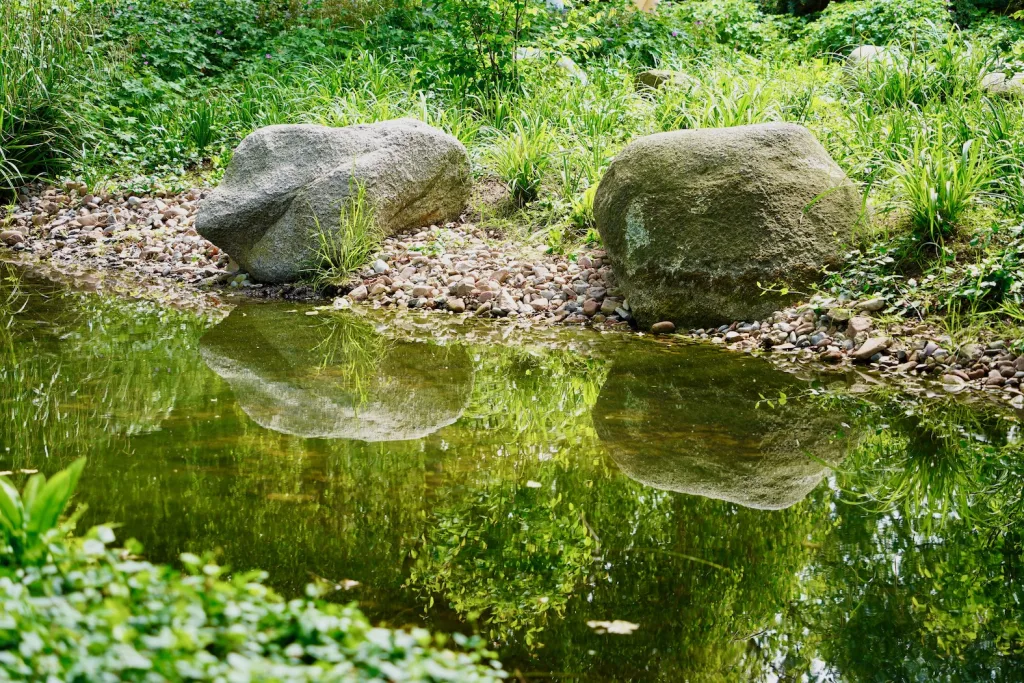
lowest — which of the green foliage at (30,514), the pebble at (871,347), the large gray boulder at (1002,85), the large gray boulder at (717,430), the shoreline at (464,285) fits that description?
the shoreline at (464,285)

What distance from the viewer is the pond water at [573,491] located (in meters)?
2.50

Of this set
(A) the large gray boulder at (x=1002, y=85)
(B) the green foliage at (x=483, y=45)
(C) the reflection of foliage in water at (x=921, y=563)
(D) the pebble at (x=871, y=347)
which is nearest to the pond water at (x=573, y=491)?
(C) the reflection of foliage in water at (x=921, y=563)

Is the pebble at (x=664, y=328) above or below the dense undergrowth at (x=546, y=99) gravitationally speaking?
below

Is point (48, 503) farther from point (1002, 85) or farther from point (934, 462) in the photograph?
point (1002, 85)

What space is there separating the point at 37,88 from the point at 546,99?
15.0ft

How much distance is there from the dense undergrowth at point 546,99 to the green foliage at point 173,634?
4318 millimetres

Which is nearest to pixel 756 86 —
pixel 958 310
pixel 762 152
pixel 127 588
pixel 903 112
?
pixel 903 112

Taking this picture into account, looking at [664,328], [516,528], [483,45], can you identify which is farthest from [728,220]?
[483,45]

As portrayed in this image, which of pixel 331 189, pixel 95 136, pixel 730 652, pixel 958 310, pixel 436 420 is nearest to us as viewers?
pixel 730 652

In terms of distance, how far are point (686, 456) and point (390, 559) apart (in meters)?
1.43

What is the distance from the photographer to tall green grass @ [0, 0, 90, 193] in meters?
8.24

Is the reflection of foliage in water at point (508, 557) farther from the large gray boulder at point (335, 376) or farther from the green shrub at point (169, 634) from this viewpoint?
the large gray boulder at point (335, 376)

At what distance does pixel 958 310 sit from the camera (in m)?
5.23

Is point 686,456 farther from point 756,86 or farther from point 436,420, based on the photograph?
point 756,86
